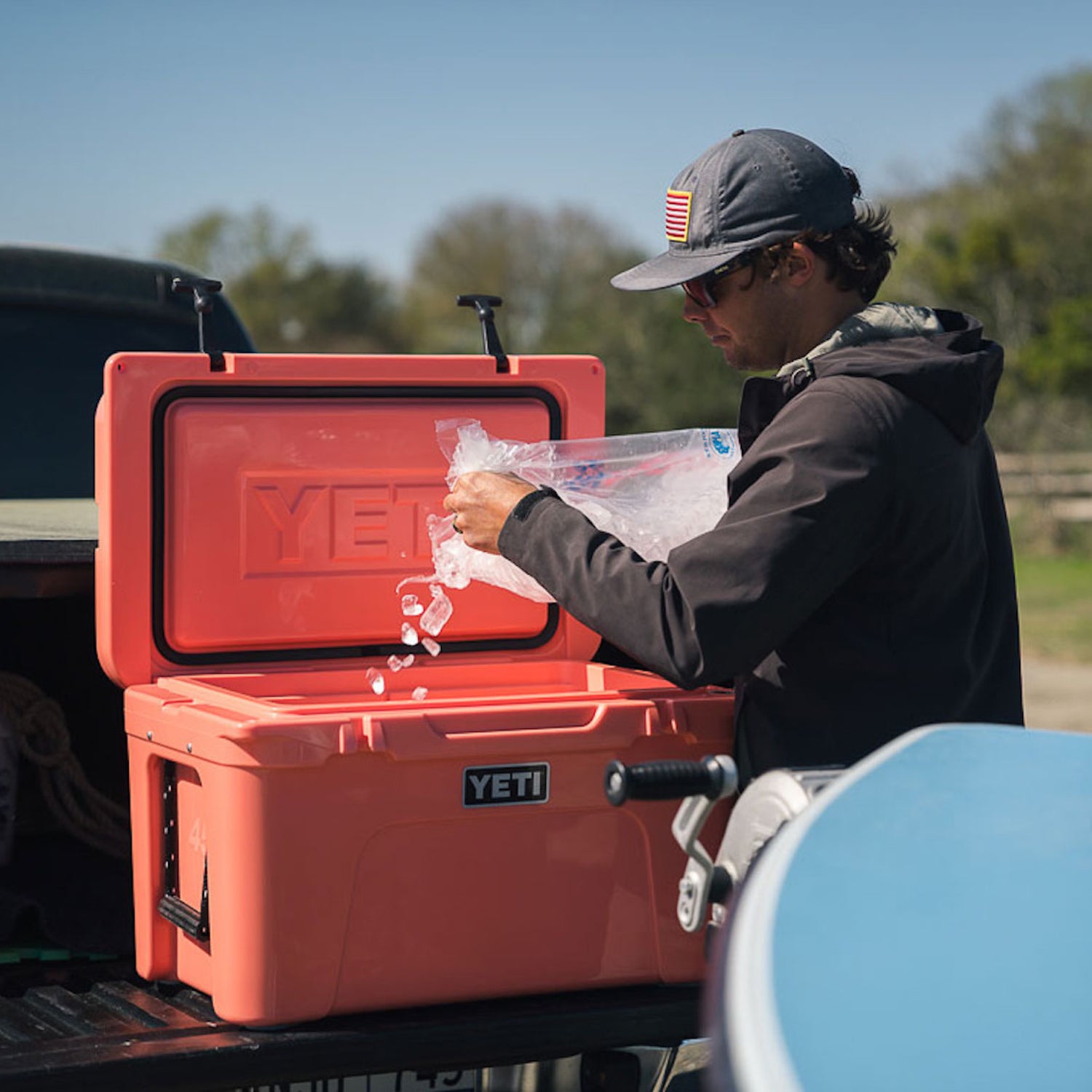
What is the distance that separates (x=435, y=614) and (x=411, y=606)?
4 cm

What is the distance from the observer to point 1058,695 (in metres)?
10.8

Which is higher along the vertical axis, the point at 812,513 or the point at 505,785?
the point at 812,513

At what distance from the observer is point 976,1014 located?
1.49m

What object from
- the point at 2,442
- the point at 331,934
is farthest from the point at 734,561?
the point at 2,442

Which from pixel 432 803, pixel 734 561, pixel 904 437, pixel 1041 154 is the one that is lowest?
pixel 432 803

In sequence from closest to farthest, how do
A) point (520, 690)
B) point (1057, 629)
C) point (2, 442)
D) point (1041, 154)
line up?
1. point (520, 690)
2. point (2, 442)
3. point (1057, 629)
4. point (1041, 154)

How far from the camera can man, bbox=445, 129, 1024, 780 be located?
2273 mm

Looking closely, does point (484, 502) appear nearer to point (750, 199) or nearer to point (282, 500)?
point (282, 500)

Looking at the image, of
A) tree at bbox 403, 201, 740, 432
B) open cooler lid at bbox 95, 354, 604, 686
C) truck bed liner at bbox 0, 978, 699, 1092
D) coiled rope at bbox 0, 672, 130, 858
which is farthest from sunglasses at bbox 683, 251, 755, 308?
tree at bbox 403, 201, 740, 432

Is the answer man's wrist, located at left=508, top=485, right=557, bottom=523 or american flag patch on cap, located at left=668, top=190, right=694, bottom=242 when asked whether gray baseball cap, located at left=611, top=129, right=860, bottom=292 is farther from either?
man's wrist, located at left=508, top=485, right=557, bottom=523

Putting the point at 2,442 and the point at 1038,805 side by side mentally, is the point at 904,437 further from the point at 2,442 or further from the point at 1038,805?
the point at 2,442

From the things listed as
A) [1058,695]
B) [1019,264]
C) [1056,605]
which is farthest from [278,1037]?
[1019,264]

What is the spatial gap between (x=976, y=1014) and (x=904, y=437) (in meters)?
1.00

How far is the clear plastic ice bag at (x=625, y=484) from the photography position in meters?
2.88
